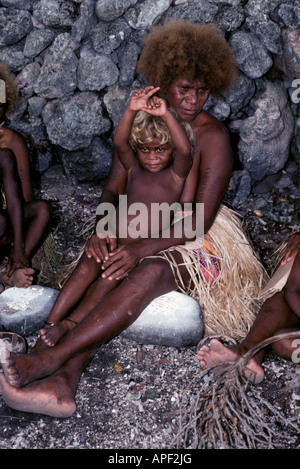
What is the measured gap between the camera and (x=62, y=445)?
2.05 m

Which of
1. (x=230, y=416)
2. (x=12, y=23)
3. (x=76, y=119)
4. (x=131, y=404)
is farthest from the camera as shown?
(x=76, y=119)

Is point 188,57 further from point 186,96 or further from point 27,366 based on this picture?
point 27,366

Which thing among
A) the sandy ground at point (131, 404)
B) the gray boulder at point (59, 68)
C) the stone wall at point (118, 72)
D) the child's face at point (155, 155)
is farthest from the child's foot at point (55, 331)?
the gray boulder at point (59, 68)

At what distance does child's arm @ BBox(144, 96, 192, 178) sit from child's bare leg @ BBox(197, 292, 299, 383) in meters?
0.81

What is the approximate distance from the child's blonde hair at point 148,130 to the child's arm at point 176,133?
59 millimetres

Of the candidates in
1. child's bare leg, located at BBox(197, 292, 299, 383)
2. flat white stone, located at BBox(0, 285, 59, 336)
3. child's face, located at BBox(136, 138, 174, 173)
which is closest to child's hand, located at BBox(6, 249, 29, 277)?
flat white stone, located at BBox(0, 285, 59, 336)

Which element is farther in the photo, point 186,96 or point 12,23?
point 12,23

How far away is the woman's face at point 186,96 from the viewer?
8.70 ft

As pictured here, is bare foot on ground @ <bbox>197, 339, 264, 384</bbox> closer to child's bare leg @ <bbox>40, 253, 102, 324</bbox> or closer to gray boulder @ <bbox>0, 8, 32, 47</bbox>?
child's bare leg @ <bbox>40, 253, 102, 324</bbox>

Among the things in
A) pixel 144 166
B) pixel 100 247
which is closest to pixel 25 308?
pixel 100 247

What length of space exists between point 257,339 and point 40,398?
103cm

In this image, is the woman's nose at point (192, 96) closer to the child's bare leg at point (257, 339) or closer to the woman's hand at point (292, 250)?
the woman's hand at point (292, 250)

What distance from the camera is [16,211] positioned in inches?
116

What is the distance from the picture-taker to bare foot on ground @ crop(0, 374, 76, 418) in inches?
83.4
